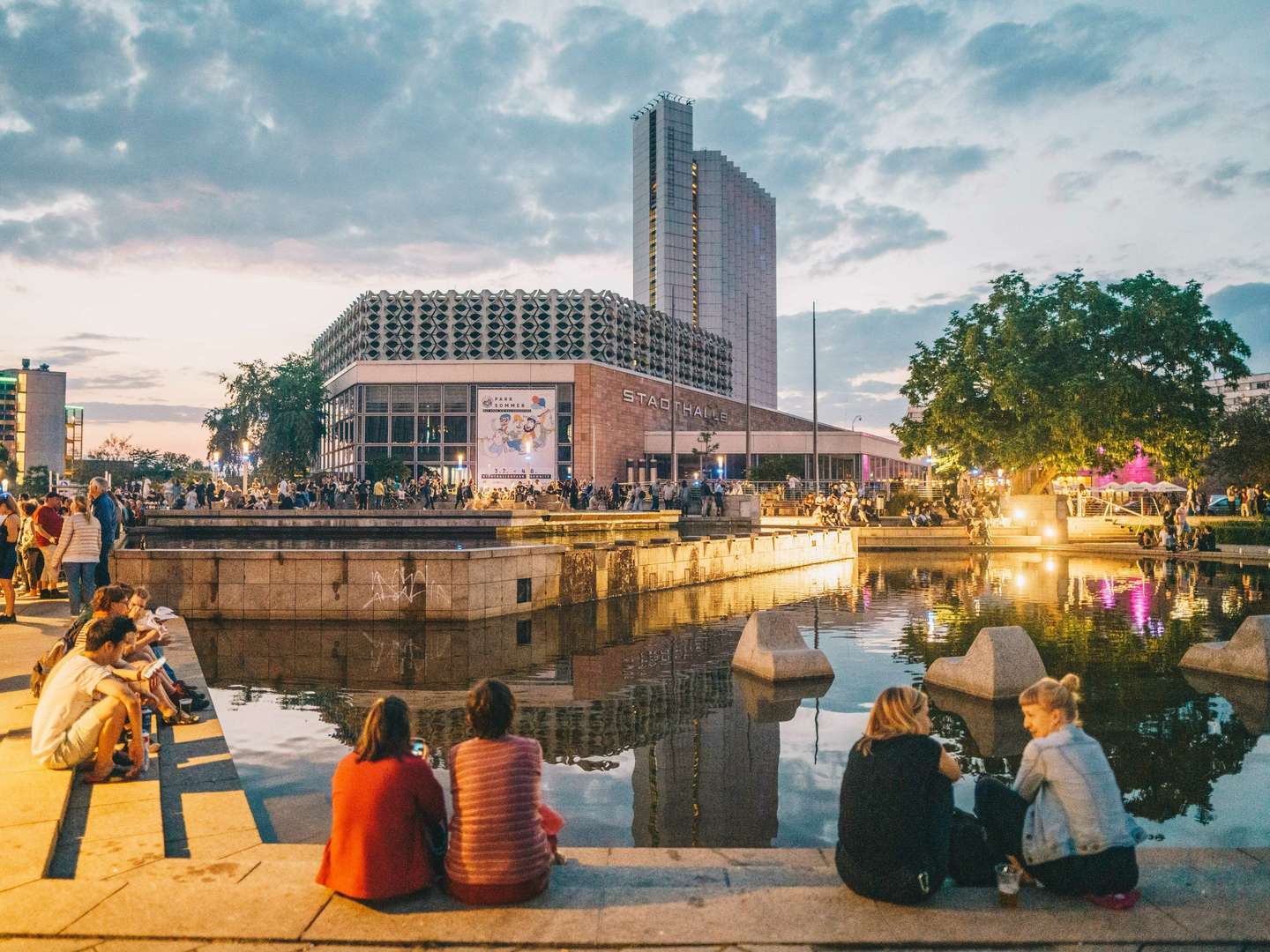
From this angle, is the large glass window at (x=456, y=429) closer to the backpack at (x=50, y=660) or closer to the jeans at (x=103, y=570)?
the jeans at (x=103, y=570)

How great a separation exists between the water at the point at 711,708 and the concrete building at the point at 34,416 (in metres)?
149

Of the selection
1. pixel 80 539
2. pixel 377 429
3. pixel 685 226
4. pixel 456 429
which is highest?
pixel 685 226

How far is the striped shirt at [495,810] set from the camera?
4297 mm

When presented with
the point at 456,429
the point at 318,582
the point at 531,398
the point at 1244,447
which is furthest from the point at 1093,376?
the point at 456,429

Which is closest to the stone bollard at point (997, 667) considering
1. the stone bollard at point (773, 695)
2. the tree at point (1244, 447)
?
the stone bollard at point (773, 695)

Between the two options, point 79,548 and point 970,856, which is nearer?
point 970,856

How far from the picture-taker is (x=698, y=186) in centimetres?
13925

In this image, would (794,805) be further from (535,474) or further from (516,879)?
(535,474)

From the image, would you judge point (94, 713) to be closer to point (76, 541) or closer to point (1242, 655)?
point (76, 541)

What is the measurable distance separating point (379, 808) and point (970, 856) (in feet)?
9.68

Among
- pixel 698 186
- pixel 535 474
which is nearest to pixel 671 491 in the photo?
pixel 535 474

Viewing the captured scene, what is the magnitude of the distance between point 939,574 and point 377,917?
83.8 ft

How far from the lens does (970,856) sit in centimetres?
467

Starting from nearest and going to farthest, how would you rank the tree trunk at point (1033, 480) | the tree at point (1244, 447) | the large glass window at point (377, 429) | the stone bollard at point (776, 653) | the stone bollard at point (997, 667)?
the stone bollard at point (997, 667), the stone bollard at point (776, 653), the tree trunk at point (1033, 480), the tree at point (1244, 447), the large glass window at point (377, 429)
